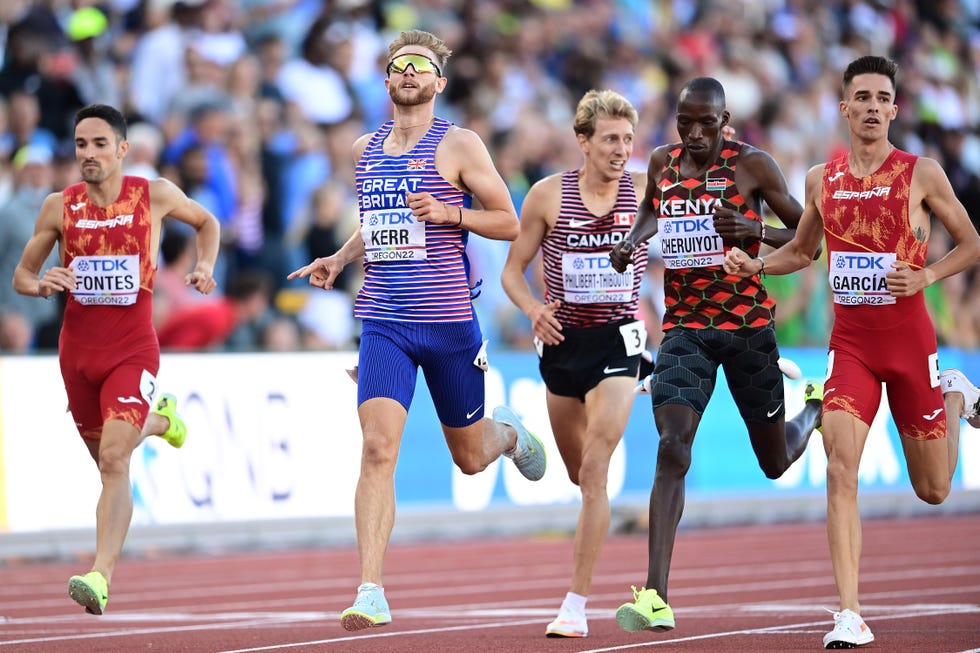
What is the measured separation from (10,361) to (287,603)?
399 cm

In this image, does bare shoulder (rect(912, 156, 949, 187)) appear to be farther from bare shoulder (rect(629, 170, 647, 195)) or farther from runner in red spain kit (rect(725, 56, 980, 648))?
bare shoulder (rect(629, 170, 647, 195))

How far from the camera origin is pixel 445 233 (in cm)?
882

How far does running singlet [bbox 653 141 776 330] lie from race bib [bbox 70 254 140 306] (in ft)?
9.48

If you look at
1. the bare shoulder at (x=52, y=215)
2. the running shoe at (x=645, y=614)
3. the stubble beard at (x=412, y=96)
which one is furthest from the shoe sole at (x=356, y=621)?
the bare shoulder at (x=52, y=215)

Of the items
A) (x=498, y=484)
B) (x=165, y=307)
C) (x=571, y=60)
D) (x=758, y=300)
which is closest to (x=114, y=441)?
(x=758, y=300)

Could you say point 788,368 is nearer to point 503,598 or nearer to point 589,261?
point 589,261

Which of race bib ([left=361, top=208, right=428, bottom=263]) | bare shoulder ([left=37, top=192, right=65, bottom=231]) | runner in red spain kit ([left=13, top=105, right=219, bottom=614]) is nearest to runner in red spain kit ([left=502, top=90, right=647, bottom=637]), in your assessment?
race bib ([left=361, top=208, right=428, bottom=263])

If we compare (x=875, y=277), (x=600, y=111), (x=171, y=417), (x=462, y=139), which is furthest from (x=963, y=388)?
(x=171, y=417)

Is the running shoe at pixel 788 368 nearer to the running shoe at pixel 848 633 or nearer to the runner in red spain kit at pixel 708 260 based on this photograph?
the runner in red spain kit at pixel 708 260

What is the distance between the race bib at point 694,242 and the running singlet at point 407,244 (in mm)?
1092

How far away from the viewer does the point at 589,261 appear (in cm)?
991

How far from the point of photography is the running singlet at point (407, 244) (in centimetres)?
875

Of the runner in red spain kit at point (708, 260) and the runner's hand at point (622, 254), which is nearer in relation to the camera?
the runner in red spain kit at point (708, 260)

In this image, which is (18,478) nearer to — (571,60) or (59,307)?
(59,307)
